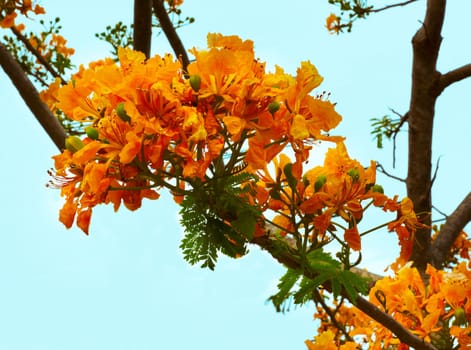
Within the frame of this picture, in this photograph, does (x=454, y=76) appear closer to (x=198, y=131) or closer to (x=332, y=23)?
(x=332, y=23)

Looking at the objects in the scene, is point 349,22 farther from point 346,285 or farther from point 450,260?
point 346,285

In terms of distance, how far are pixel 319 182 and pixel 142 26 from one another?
1.92 metres

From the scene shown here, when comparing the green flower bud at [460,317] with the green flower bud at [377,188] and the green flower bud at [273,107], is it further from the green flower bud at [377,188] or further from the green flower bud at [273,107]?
the green flower bud at [273,107]

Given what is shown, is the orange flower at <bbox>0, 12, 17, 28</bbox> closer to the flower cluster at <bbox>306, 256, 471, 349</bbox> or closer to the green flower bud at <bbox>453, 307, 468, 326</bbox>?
the flower cluster at <bbox>306, 256, 471, 349</bbox>

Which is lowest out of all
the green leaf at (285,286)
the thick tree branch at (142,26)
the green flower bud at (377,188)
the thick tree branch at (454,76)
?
the green leaf at (285,286)

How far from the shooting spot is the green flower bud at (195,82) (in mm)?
1419

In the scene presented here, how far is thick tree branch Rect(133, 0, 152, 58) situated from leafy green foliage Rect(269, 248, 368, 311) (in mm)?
1872

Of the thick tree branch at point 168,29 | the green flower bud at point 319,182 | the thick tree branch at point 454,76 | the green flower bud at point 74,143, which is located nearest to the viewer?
the green flower bud at point 74,143

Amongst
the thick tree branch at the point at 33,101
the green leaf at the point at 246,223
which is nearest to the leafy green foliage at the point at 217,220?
the green leaf at the point at 246,223

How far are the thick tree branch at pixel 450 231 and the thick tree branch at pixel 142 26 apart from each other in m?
2.42

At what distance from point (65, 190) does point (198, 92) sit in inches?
17.6

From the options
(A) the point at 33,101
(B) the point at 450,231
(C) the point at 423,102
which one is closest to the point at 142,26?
(A) the point at 33,101

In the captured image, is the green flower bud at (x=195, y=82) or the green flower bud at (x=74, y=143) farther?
the green flower bud at (x=74, y=143)

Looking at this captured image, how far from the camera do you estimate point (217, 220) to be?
160 centimetres
